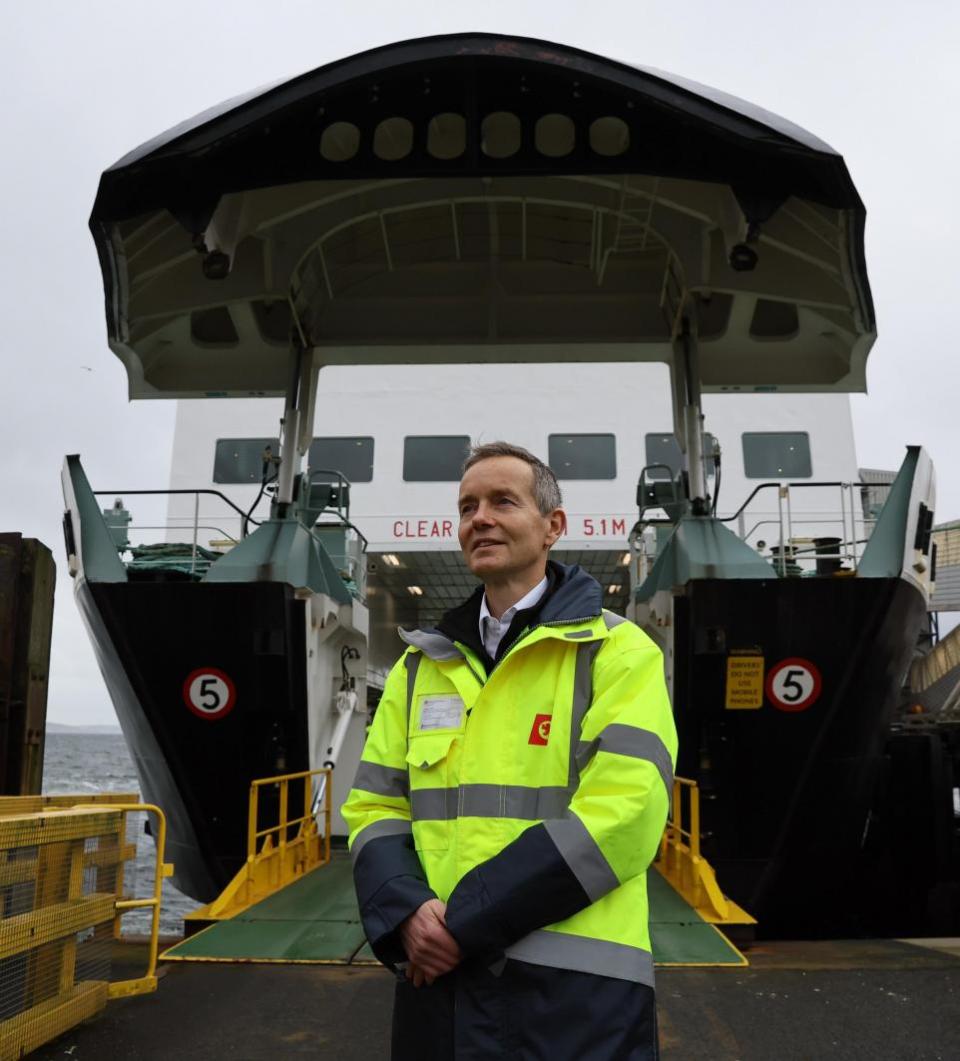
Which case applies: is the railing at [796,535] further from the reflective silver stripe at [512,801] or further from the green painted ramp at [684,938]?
the reflective silver stripe at [512,801]

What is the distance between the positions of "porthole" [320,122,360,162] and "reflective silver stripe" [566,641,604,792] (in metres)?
5.45

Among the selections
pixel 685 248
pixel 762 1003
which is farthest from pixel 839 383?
pixel 762 1003

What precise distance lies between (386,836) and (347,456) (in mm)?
13833

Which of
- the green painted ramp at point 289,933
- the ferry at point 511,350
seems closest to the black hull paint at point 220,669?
the ferry at point 511,350

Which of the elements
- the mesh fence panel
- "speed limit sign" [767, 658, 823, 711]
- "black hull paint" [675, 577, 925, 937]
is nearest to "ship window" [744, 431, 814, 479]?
"black hull paint" [675, 577, 925, 937]

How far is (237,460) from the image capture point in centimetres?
1595

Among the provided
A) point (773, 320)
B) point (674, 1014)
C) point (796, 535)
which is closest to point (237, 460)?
point (796, 535)

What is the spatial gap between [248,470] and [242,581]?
28.5 ft

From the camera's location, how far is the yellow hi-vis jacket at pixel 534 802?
6.18 feet

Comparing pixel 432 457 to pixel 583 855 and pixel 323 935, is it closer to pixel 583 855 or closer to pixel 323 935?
pixel 323 935

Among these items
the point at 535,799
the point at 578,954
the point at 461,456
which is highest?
the point at 461,456

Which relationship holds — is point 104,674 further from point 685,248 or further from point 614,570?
point 614,570

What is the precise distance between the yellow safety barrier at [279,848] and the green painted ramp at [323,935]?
170 mm

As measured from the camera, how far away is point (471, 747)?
2.07 metres
